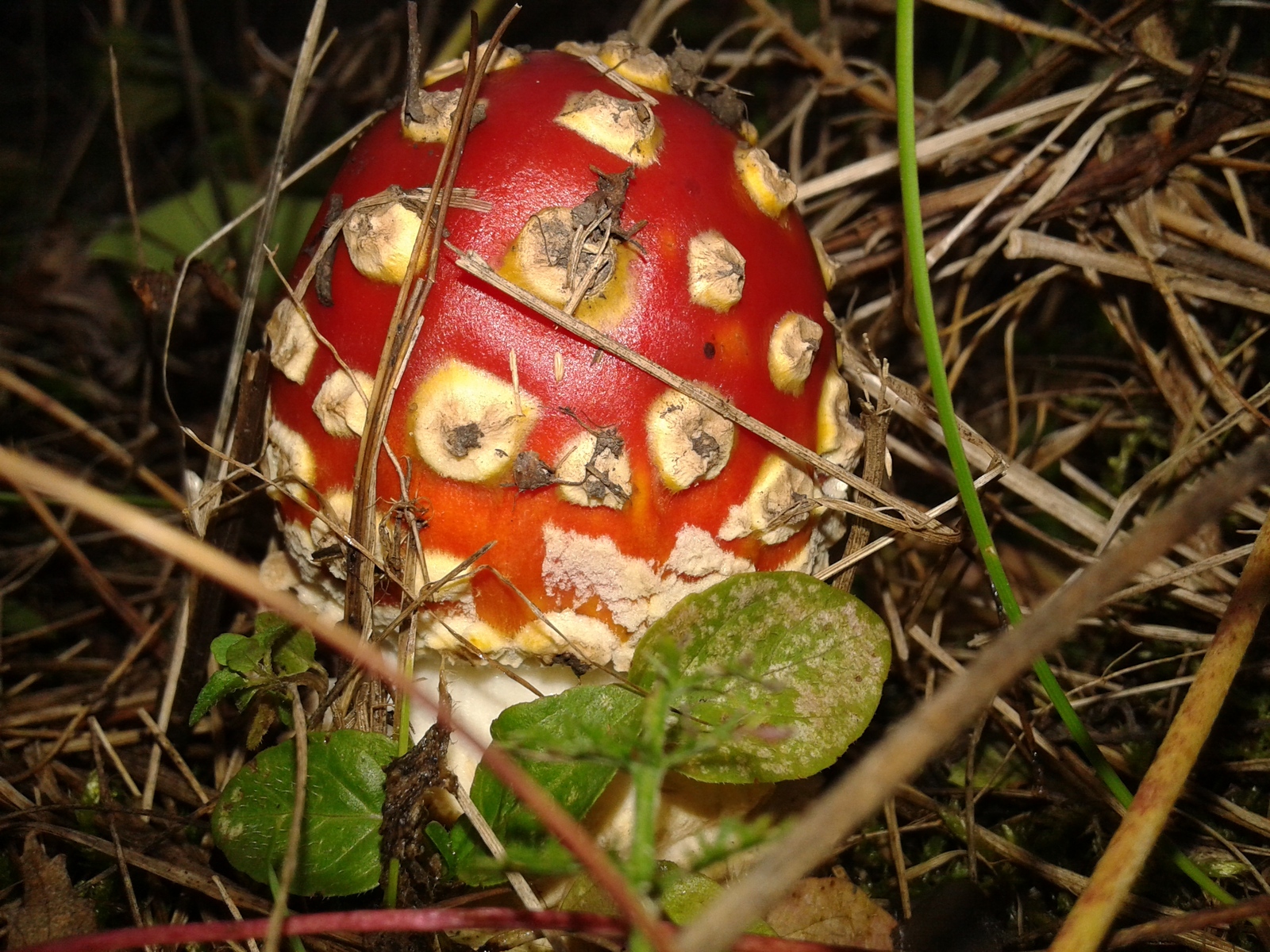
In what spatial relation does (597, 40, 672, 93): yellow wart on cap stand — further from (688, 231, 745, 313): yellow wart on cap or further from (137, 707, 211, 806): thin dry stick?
(137, 707, 211, 806): thin dry stick

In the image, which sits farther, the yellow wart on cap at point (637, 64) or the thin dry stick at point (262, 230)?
the thin dry stick at point (262, 230)

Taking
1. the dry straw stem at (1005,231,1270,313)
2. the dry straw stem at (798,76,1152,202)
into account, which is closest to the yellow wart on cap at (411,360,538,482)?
the dry straw stem at (798,76,1152,202)

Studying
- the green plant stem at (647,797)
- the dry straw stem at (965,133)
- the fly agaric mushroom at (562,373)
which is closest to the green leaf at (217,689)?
the fly agaric mushroom at (562,373)

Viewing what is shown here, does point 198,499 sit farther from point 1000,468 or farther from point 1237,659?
point 1237,659

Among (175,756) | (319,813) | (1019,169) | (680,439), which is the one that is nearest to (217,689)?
(319,813)

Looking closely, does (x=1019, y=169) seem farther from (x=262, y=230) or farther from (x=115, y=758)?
(x=115, y=758)

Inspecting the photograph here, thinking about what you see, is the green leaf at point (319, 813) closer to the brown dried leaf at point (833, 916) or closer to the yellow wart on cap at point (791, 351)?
the brown dried leaf at point (833, 916)

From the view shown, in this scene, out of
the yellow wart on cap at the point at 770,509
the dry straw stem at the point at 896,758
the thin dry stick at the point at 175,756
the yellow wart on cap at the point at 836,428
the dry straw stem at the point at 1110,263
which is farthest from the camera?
the dry straw stem at the point at 1110,263

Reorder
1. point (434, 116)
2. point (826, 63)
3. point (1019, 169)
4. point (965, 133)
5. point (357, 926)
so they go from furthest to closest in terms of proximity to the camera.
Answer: point (826, 63) < point (965, 133) < point (1019, 169) < point (434, 116) < point (357, 926)
